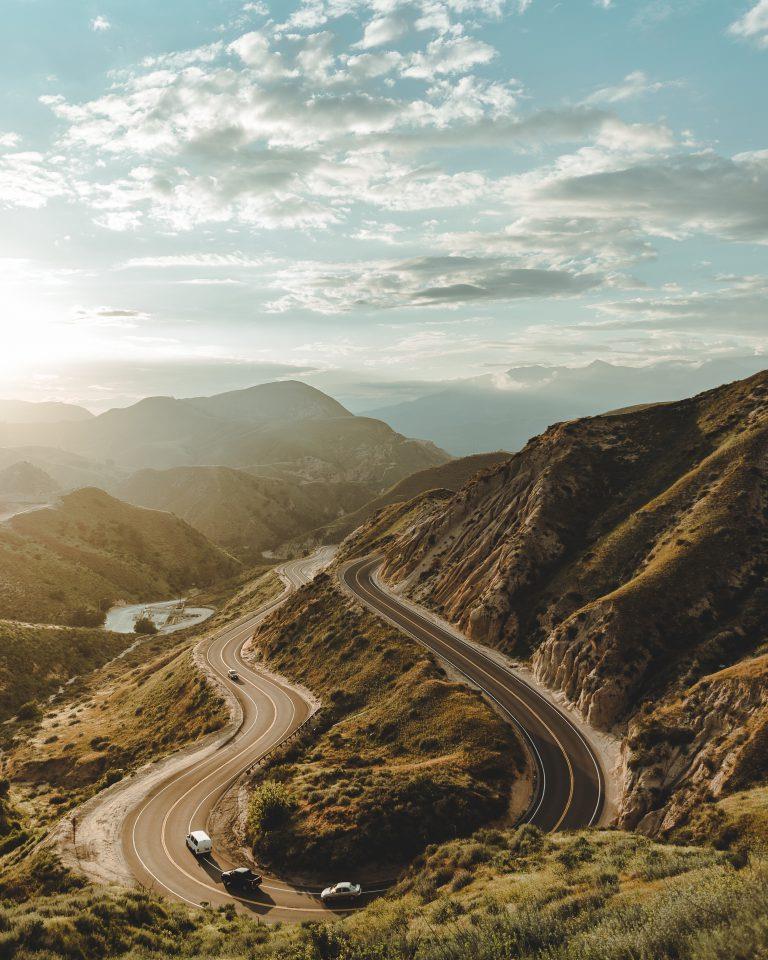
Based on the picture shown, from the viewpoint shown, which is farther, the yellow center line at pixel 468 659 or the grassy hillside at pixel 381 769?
the yellow center line at pixel 468 659

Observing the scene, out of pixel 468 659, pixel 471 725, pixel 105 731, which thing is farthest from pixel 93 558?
pixel 471 725

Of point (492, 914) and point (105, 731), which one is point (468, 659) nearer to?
point (492, 914)

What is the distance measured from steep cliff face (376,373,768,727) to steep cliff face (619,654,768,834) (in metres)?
5.20

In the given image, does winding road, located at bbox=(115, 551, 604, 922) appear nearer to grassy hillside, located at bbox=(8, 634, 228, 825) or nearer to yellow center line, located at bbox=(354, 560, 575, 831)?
yellow center line, located at bbox=(354, 560, 575, 831)

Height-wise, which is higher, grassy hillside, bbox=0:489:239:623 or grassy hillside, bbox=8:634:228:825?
grassy hillside, bbox=0:489:239:623

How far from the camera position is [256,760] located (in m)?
44.5

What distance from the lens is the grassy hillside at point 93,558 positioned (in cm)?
10638

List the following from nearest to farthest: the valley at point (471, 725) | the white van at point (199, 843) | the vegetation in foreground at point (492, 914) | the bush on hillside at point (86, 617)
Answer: the vegetation in foreground at point (492, 914)
the valley at point (471, 725)
the white van at point (199, 843)
the bush on hillside at point (86, 617)

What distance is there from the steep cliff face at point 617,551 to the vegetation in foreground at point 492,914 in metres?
21.8

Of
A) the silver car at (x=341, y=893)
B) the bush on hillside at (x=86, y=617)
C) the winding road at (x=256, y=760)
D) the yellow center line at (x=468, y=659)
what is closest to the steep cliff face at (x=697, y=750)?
the winding road at (x=256, y=760)

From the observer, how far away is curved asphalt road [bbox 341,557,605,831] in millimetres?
35156

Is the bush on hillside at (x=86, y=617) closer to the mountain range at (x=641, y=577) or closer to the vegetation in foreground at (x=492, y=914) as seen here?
→ the mountain range at (x=641, y=577)

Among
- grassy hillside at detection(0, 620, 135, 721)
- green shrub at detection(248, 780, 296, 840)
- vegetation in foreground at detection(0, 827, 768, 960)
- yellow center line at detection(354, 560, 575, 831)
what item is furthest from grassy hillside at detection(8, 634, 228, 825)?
yellow center line at detection(354, 560, 575, 831)

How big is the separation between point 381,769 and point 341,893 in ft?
34.2
